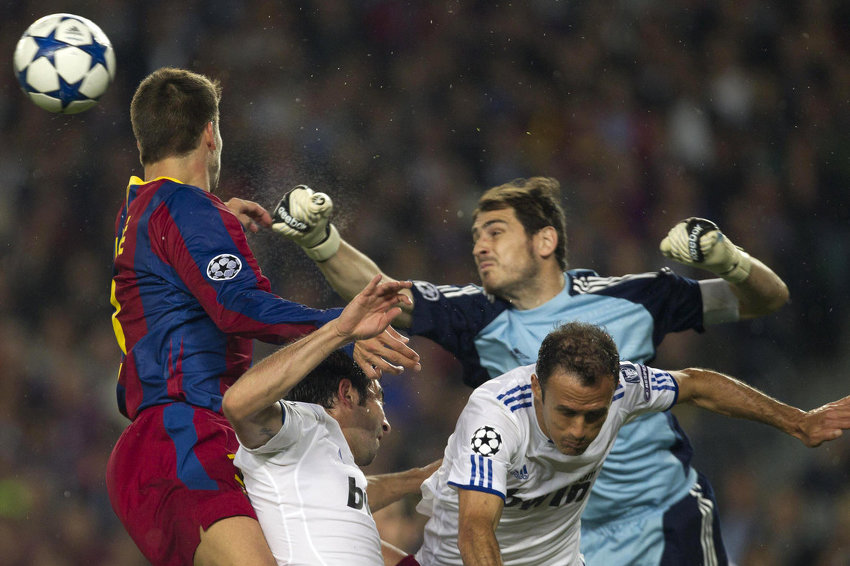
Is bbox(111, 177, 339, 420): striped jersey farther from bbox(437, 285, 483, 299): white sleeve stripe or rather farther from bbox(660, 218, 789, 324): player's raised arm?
bbox(660, 218, 789, 324): player's raised arm

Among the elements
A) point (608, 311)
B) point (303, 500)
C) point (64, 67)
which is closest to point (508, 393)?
point (303, 500)

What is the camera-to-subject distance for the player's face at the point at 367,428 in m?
3.74

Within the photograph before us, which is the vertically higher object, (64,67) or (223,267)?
(64,67)

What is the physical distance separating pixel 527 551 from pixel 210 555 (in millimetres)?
1333

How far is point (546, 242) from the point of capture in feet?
16.4

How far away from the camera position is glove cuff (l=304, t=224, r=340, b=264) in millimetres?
4910

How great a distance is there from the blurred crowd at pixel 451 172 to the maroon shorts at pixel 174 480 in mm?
3747

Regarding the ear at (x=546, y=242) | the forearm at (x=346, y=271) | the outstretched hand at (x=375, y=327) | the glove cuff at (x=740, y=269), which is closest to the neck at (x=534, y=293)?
the ear at (x=546, y=242)

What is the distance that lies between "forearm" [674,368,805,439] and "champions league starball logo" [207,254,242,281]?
6.10 feet

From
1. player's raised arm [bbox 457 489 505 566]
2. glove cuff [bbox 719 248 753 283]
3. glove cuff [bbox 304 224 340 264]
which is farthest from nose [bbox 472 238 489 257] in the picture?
player's raised arm [bbox 457 489 505 566]

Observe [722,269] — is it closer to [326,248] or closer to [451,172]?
[326,248]

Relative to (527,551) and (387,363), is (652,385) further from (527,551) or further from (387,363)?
(387,363)

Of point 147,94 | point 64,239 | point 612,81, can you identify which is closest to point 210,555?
point 147,94

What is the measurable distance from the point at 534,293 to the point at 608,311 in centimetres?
36
